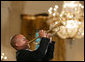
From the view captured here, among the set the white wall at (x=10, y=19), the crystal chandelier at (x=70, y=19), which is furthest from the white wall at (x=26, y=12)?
the crystal chandelier at (x=70, y=19)

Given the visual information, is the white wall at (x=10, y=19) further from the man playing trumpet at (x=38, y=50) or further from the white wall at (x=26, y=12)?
the man playing trumpet at (x=38, y=50)

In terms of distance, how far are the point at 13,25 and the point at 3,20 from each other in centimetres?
60

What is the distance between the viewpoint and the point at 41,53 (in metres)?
1.69

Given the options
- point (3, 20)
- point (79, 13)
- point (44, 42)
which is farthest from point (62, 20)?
point (44, 42)

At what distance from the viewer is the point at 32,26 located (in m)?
6.51

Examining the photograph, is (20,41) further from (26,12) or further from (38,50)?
(26,12)

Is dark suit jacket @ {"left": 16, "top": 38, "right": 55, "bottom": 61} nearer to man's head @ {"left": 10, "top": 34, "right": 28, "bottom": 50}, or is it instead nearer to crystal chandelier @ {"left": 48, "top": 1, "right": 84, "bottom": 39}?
man's head @ {"left": 10, "top": 34, "right": 28, "bottom": 50}

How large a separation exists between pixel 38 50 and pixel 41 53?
0.04 meters

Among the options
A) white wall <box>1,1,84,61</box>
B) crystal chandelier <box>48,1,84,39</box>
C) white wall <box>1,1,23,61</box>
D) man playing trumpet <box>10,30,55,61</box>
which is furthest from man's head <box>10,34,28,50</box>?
white wall <box>1,1,84,61</box>

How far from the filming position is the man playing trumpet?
5.59 ft

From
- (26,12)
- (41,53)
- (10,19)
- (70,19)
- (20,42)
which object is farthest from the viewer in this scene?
(26,12)

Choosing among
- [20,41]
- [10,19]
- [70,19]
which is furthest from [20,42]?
[10,19]

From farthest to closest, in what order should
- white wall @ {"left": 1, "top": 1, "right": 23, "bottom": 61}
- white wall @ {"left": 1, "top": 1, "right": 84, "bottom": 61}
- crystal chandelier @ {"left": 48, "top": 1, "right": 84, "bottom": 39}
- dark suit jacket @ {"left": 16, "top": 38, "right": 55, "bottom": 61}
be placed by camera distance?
white wall @ {"left": 1, "top": 1, "right": 84, "bottom": 61}, white wall @ {"left": 1, "top": 1, "right": 23, "bottom": 61}, crystal chandelier @ {"left": 48, "top": 1, "right": 84, "bottom": 39}, dark suit jacket @ {"left": 16, "top": 38, "right": 55, "bottom": 61}

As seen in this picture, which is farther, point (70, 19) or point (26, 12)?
point (26, 12)
